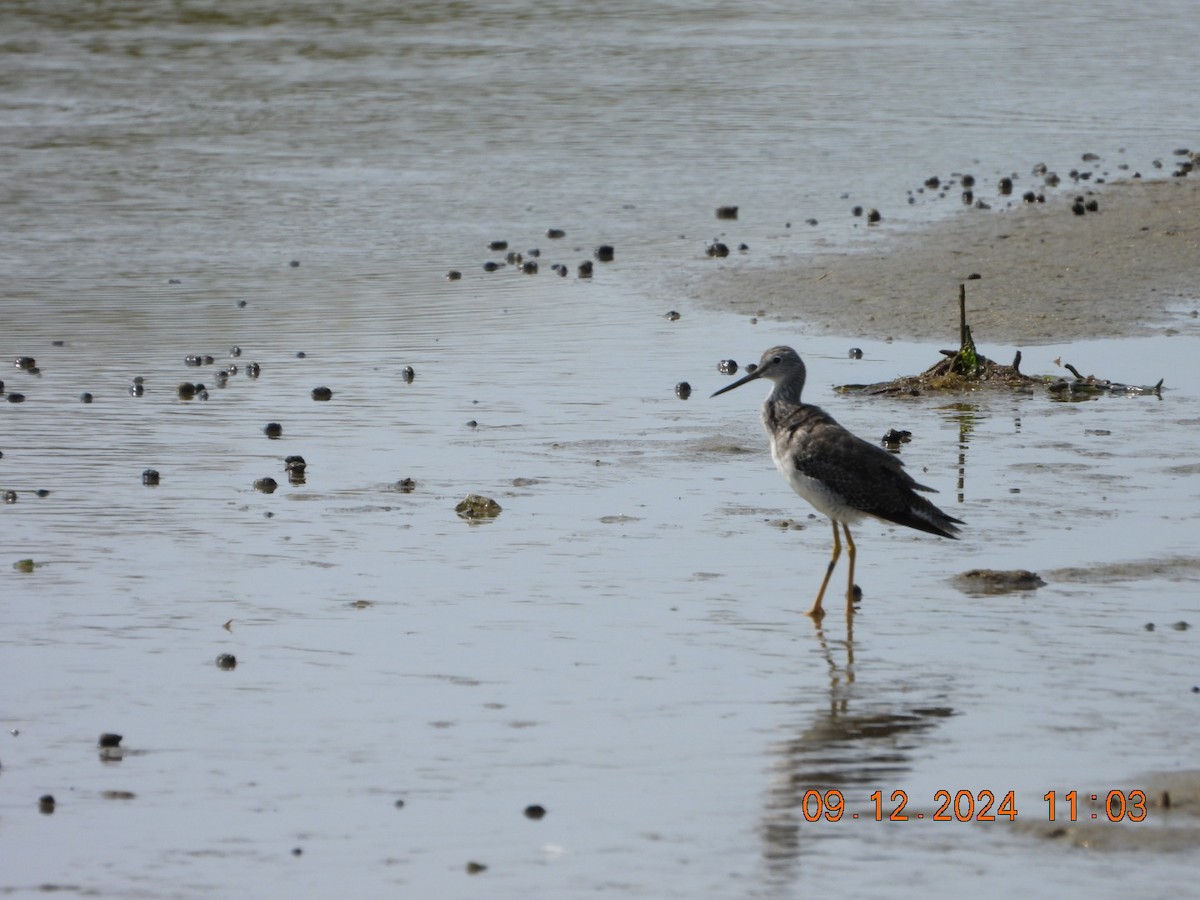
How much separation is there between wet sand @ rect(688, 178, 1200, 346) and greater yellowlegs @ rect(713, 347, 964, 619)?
19.4 feet

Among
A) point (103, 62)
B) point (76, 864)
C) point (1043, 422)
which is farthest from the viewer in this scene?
point (103, 62)

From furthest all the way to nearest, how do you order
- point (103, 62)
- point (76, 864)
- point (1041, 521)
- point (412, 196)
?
point (103, 62) → point (412, 196) → point (1041, 521) → point (76, 864)

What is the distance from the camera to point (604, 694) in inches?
323

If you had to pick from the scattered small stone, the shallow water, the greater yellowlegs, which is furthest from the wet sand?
the greater yellowlegs

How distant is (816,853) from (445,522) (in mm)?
4565

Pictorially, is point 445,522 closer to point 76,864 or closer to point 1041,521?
point 1041,521

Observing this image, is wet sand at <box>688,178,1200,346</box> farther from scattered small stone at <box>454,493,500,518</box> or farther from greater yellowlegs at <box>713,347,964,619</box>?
greater yellowlegs at <box>713,347,964,619</box>

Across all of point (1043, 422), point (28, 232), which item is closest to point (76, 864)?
point (1043, 422)

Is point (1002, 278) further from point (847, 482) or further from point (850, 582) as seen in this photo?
point (850, 582)
